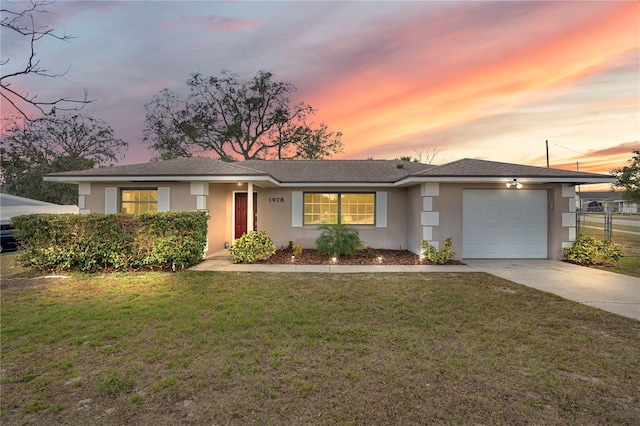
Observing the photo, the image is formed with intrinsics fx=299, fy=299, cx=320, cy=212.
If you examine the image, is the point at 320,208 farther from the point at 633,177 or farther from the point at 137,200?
the point at 633,177

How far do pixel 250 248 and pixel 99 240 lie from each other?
156 inches

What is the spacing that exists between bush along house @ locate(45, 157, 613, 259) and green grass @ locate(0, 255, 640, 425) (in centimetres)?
422

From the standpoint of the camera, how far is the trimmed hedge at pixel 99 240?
Result: 7.93 metres

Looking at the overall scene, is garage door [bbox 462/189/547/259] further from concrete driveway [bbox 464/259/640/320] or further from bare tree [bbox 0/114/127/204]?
bare tree [bbox 0/114/127/204]

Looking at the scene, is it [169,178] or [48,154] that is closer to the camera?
[169,178]

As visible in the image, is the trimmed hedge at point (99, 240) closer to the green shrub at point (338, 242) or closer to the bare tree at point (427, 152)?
the green shrub at point (338, 242)

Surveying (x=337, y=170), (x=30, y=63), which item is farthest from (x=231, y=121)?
(x=30, y=63)

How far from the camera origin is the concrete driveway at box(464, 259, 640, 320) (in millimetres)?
5459

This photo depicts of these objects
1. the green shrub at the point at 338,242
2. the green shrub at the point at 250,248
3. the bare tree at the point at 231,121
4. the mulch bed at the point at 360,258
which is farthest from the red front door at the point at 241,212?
the bare tree at the point at 231,121

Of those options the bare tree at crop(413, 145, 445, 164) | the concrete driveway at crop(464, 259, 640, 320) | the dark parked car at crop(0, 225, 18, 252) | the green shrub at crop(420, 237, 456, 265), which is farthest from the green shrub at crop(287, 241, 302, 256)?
the bare tree at crop(413, 145, 445, 164)

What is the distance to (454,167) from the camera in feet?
32.2

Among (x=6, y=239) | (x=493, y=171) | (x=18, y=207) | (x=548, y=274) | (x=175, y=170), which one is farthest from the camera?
(x=18, y=207)

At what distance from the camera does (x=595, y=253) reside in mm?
9141

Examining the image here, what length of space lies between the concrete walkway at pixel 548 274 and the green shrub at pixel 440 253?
0.35 m
